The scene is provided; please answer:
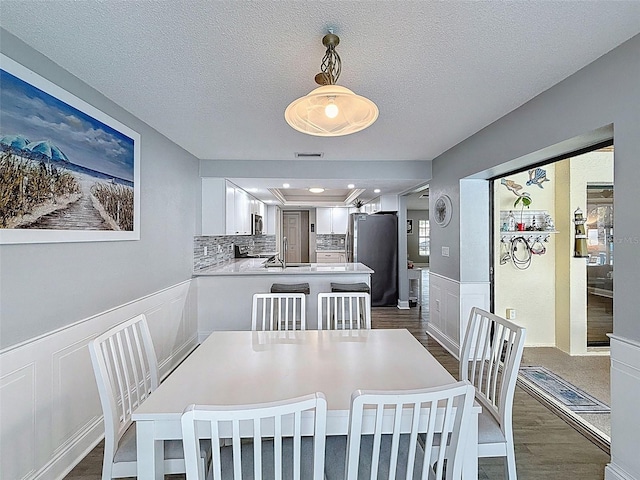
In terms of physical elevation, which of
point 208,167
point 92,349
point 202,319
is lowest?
point 202,319

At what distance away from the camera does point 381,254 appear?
662 cm

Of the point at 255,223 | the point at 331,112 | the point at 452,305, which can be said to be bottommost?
the point at 452,305

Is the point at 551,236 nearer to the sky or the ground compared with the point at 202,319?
nearer to the sky

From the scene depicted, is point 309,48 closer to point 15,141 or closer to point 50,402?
point 15,141

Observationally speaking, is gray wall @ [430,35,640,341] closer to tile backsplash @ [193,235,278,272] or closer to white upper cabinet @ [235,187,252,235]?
white upper cabinet @ [235,187,252,235]

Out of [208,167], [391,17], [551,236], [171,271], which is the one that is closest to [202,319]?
[171,271]

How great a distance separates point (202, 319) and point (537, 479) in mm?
3704

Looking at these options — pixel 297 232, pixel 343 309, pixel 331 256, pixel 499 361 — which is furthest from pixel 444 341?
pixel 297 232

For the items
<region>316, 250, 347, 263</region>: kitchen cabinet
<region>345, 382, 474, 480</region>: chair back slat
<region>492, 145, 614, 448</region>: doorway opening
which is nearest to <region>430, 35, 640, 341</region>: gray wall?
<region>492, 145, 614, 448</region>: doorway opening

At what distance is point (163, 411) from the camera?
1.32 m

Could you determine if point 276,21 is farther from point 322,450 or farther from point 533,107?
point 533,107

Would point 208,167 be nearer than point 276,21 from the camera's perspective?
No

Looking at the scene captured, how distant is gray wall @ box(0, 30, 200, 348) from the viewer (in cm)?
177

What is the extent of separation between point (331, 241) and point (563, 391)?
6879 mm
